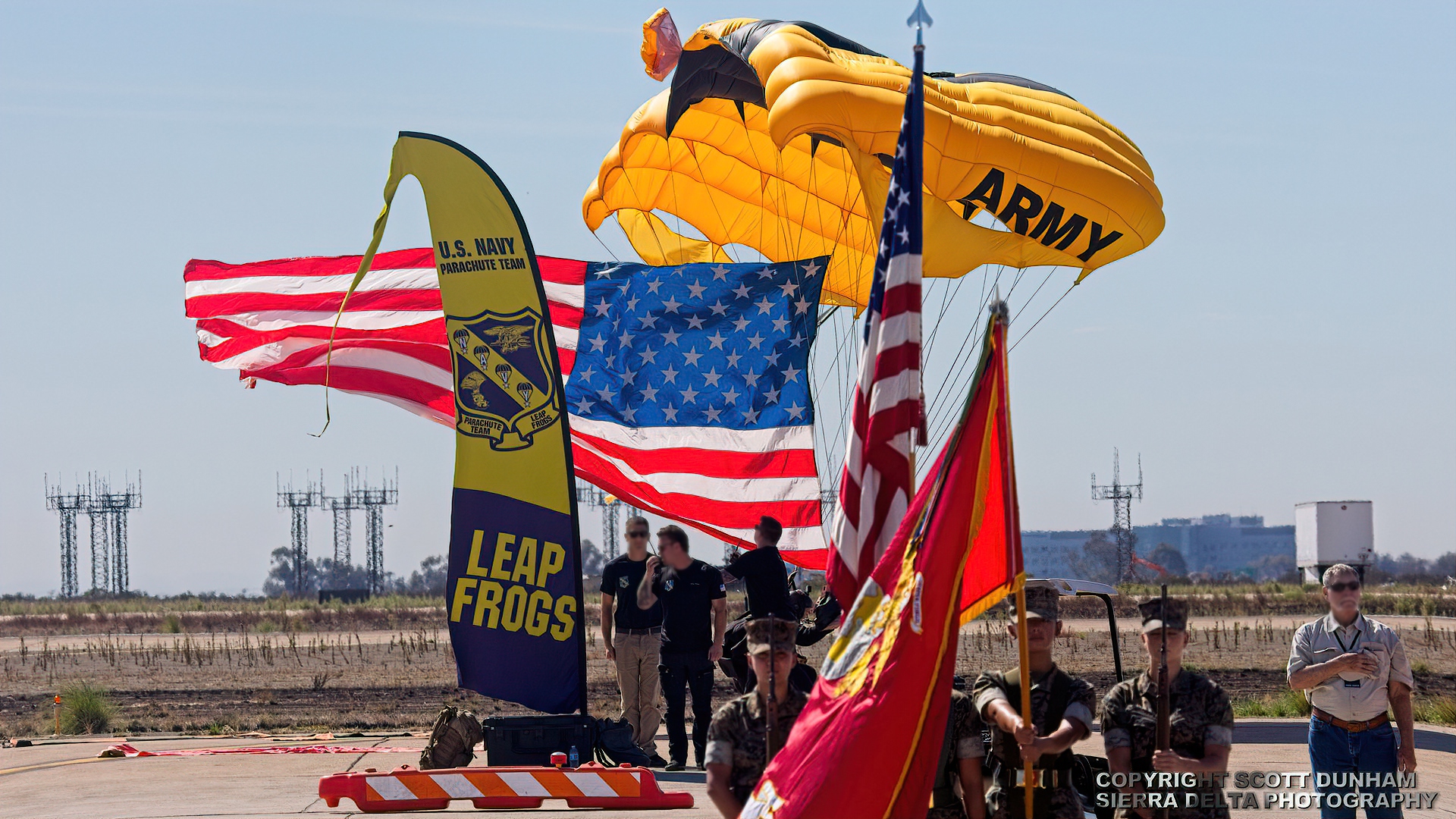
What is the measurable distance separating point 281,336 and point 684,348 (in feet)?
13.3

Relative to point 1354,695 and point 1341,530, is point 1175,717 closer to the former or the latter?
point 1354,695

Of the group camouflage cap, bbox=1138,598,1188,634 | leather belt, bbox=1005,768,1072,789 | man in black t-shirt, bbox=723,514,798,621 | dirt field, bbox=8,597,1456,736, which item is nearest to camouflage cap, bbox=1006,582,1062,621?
camouflage cap, bbox=1138,598,1188,634

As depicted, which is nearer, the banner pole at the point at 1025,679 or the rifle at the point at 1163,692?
the banner pole at the point at 1025,679

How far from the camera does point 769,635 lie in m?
6.54

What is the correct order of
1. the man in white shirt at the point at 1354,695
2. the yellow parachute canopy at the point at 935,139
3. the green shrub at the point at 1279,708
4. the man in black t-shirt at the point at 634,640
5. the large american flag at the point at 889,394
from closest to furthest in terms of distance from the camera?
the large american flag at the point at 889,394 < the man in white shirt at the point at 1354,695 < the man in black t-shirt at the point at 634,640 < the yellow parachute canopy at the point at 935,139 < the green shrub at the point at 1279,708

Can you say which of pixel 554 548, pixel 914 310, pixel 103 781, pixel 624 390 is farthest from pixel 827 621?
pixel 103 781

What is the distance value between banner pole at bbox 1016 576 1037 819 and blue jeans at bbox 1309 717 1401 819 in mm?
2266

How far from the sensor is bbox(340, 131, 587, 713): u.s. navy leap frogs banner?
10.8m

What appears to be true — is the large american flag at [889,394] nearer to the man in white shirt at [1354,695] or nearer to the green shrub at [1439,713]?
the man in white shirt at [1354,695]

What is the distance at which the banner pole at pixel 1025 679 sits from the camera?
617 centimetres

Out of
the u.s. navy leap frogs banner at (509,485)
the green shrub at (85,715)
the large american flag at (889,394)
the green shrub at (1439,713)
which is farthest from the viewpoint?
the green shrub at (85,715)

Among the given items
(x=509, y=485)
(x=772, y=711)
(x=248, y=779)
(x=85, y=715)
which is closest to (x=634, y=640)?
(x=509, y=485)

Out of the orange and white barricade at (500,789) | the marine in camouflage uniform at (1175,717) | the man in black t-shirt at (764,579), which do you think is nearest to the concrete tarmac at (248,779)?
the orange and white barricade at (500,789)

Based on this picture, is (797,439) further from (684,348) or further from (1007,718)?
(1007,718)
